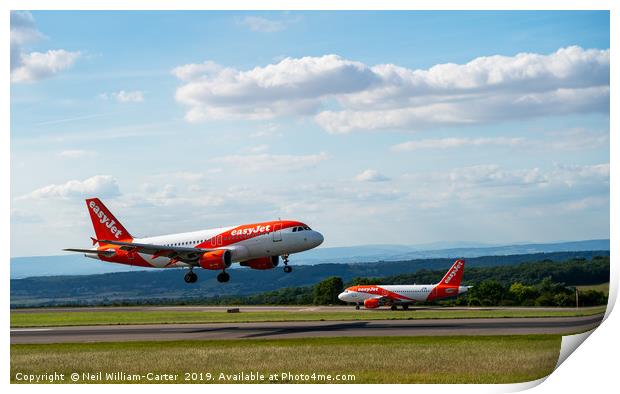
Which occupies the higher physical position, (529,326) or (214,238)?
(214,238)

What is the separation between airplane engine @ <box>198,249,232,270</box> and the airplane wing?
117 centimetres

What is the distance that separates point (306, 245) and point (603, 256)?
31.0 m

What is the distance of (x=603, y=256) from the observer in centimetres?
4547

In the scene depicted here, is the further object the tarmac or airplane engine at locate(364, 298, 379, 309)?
airplane engine at locate(364, 298, 379, 309)

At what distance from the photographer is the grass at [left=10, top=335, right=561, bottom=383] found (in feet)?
141

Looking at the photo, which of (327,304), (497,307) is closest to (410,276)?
(327,304)

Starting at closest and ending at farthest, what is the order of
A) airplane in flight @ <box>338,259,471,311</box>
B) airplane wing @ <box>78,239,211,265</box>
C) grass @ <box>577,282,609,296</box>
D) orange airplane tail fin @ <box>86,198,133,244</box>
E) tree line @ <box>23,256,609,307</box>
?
grass @ <box>577,282,609,296</box> < tree line @ <box>23,256,609,307</box> < airplane wing @ <box>78,239,211,265</box> < orange airplane tail fin @ <box>86,198,133,244</box> < airplane in flight @ <box>338,259,471,311</box>

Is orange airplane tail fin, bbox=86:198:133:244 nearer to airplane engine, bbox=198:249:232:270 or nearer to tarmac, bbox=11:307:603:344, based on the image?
tarmac, bbox=11:307:603:344

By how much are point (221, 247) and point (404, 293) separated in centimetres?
7512

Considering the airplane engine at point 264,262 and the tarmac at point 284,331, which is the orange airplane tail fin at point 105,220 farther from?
the airplane engine at point 264,262

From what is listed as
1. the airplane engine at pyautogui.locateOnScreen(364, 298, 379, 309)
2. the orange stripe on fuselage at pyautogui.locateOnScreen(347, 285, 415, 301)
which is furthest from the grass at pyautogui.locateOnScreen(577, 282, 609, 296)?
the orange stripe on fuselage at pyautogui.locateOnScreen(347, 285, 415, 301)

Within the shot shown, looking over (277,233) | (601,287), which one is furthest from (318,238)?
(601,287)
